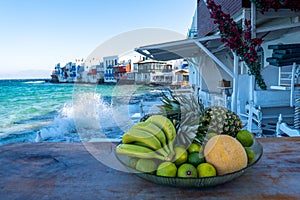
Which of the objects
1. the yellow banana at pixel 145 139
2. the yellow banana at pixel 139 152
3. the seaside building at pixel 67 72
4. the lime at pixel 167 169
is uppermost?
the seaside building at pixel 67 72

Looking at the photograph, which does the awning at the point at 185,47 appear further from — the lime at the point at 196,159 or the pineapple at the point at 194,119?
the lime at the point at 196,159

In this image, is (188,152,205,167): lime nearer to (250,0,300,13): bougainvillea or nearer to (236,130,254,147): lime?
(236,130,254,147): lime

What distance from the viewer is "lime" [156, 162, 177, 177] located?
64 centimetres

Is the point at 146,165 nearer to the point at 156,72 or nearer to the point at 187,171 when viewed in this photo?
the point at 187,171

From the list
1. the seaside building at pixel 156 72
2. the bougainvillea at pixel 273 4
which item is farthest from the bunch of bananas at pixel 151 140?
the seaside building at pixel 156 72

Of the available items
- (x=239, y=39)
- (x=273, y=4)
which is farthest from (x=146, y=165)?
(x=273, y=4)

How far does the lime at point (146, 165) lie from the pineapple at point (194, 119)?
12cm

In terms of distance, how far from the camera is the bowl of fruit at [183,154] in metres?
0.64

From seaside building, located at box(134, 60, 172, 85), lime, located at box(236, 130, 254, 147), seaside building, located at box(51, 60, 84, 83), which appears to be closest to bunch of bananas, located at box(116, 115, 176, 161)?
lime, located at box(236, 130, 254, 147)

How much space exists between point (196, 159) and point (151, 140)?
144 millimetres

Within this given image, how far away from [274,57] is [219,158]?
2922 millimetres

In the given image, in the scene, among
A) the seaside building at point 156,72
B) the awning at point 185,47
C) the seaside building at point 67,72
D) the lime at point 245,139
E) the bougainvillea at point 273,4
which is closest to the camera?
the lime at point 245,139

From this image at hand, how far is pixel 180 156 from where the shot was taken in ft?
2.23

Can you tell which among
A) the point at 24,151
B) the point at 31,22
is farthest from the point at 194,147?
the point at 31,22
